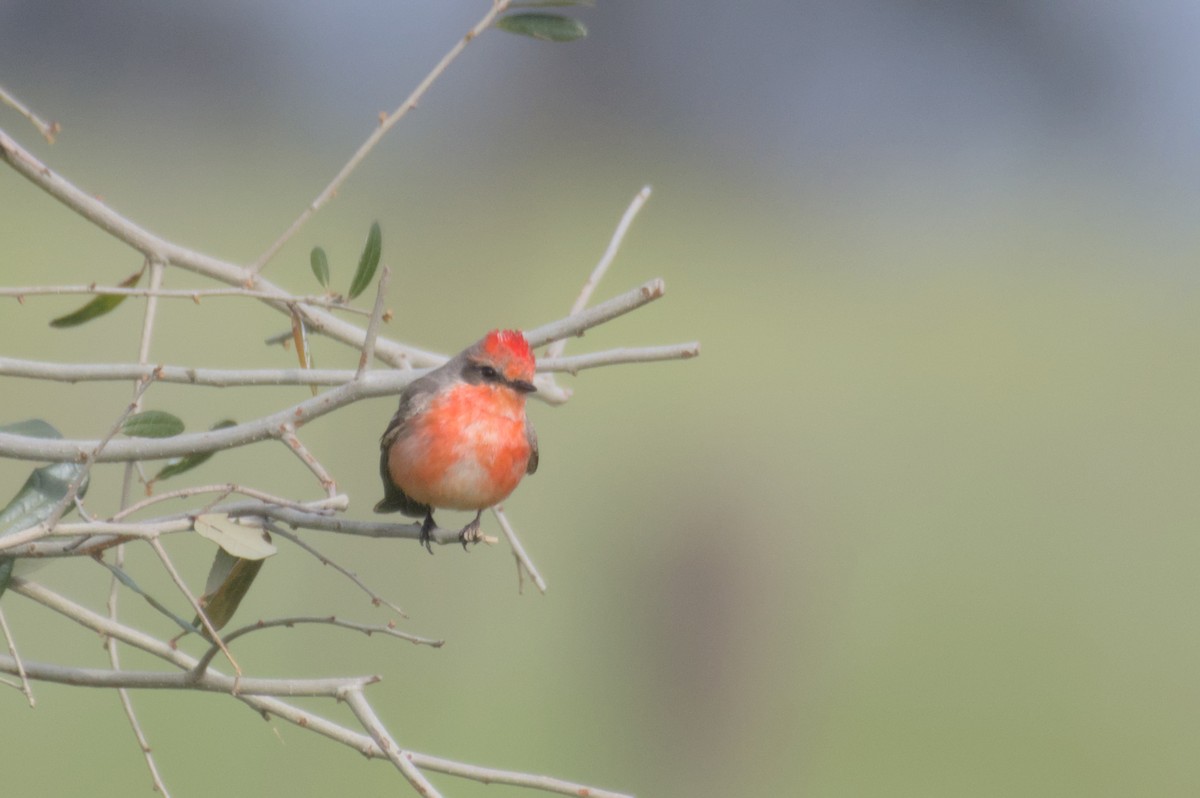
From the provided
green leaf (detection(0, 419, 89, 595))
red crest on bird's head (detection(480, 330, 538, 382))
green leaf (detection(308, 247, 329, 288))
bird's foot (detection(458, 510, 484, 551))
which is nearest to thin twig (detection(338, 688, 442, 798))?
bird's foot (detection(458, 510, 484, 551))

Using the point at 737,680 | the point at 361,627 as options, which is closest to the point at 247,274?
the point at 361,627

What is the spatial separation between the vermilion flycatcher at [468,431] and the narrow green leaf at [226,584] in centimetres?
58

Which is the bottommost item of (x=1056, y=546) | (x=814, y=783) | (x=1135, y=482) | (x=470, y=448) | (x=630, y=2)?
(x=814, y=783)

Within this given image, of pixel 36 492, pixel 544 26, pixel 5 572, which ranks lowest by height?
pixel 5 572

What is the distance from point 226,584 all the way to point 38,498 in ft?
1.10

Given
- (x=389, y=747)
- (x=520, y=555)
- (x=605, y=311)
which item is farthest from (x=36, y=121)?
(x=520, y=555)

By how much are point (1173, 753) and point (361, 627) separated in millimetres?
9728

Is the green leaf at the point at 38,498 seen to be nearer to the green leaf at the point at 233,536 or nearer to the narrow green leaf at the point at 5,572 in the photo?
the narrow green leaf at the point at 5,572

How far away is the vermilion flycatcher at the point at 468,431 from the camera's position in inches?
106

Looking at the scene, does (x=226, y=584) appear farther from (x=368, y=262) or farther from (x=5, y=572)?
(x=368, y=262)

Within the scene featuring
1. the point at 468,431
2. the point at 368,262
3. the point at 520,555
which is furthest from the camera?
the point at 468,431

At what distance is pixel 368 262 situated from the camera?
2338 millimetres

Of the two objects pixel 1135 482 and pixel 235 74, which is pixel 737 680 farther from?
pixel 235 74

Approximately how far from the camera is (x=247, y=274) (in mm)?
2447
